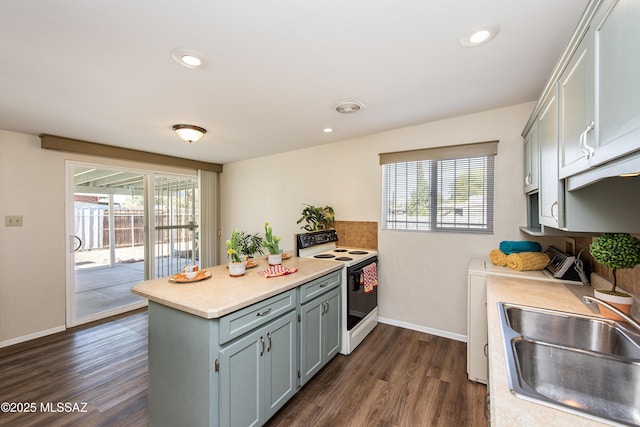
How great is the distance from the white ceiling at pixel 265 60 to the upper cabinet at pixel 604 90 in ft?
1.44

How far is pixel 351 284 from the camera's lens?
2627 mm

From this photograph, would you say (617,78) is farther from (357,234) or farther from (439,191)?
(357,234)

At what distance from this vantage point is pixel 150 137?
329 cm

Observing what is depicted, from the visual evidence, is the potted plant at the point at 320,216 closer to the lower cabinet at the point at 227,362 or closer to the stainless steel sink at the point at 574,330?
the lower cabinet at the point at 227,362

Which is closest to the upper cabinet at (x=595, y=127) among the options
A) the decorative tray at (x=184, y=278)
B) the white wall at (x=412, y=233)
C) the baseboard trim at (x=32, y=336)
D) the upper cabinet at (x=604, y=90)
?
the upper cabinet at (x=604, y=90)

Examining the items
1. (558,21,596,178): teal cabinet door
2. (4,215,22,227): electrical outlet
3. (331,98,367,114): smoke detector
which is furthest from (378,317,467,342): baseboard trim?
(4,215,22,227): electrical outlet

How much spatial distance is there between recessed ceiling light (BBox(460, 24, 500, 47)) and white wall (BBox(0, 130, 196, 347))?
434 cm

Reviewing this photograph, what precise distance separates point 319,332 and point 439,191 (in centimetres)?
197

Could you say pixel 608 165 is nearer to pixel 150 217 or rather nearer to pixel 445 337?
pixel 445 337

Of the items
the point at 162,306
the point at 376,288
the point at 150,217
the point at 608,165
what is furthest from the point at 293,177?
the point at 608,165

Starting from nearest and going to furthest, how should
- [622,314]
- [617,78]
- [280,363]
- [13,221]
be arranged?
[617,78] → [622,314] → [280,363] → [13,221]

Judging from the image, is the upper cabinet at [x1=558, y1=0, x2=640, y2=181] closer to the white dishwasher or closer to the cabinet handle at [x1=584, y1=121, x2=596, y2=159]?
the cabinet handle at [x1=584, y1=121, x2=596, y2=159]

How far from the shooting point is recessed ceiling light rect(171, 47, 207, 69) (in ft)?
5.13

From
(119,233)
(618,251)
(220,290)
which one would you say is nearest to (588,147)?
(618,251)
